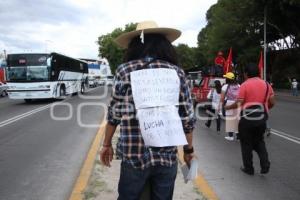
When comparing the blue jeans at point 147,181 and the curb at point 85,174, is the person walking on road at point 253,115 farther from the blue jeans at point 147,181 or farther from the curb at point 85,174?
the blue jeans at point 147,181

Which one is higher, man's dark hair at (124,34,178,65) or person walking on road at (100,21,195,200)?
man's dark hair at (124,34,178,65)

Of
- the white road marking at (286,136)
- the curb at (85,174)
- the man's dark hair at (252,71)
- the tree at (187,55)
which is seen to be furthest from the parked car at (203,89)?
the tree at (187,55)

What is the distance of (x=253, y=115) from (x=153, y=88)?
413cm

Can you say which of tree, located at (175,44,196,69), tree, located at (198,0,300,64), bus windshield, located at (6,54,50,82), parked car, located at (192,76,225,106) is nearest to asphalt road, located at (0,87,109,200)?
parked car, located at (192,76,225,106)

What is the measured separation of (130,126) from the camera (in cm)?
315

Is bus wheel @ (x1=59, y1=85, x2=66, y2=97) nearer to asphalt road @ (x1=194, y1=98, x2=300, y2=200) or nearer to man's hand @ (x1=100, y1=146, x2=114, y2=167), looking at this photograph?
asphalt road @ (x1=194, y1=98, x2=300, y2=200)

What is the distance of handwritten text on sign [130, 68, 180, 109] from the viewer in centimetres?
313

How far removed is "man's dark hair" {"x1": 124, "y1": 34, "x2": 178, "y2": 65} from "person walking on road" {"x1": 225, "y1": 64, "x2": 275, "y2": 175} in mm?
3936

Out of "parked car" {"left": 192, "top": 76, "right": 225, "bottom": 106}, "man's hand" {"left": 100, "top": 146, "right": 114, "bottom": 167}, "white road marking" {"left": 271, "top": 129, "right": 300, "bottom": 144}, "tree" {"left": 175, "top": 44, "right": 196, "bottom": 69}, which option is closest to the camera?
"man's hand" {"left": 100, "top": 146, "right": 114, "bottom": 167}

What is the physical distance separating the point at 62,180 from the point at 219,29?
44.0 m

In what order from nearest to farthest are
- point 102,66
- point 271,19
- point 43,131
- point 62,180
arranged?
point 62,180, point 43,131, point 271,19, point 102,66

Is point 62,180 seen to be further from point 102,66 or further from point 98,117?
point 102,66

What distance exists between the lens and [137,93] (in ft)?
10.3

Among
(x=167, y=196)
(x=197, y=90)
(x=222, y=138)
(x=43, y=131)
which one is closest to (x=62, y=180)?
(x=167, y=196)
